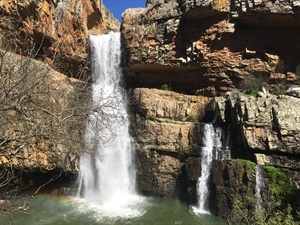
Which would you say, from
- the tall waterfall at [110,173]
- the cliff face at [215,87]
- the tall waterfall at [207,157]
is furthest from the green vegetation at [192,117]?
the tall waterfall at [110,173]

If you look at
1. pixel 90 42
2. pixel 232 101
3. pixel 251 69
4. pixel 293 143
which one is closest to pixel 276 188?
pixel 293 143

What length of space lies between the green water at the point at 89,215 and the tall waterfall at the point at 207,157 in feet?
3.27

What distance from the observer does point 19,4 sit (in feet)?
54.6

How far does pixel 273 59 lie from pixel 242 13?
447 centimetres

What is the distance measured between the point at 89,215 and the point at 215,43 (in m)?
15.2

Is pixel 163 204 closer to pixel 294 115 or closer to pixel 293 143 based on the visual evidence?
pixel 293 143

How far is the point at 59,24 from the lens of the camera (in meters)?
19.7

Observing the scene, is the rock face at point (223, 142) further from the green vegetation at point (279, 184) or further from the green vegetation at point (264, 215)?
the green vegetation at point (264, 215)

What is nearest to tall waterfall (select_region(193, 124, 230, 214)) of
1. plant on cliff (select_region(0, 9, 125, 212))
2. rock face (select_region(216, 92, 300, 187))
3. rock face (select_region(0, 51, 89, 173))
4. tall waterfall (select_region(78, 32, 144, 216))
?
rock face (select_region(216, 92, 300, 187))

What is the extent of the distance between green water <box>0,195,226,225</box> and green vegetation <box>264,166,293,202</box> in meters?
3.22

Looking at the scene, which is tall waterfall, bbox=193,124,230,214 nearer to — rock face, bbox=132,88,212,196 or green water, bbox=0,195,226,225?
rock face, bbox=132,88,212,196

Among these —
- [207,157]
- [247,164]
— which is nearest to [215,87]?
[207,157]

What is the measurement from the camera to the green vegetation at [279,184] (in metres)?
13.4

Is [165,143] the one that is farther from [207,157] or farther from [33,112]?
[33,112]
